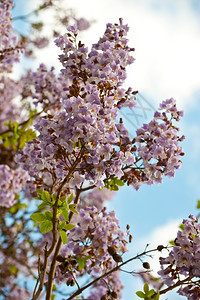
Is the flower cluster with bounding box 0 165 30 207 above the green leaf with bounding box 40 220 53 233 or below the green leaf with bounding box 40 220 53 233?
above

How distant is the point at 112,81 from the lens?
103 inches

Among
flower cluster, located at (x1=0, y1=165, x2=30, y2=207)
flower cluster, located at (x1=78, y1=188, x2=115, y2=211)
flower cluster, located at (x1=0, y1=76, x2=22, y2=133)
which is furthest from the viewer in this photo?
flower cluster, located at (x1=0, y1=76, x2=22, y2=133)

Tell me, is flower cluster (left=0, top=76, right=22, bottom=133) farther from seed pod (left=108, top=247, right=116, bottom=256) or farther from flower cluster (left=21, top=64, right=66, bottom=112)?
seed pod (left=108, top=247, right=116, bottom=256)

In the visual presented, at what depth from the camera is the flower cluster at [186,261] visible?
2.37 metres

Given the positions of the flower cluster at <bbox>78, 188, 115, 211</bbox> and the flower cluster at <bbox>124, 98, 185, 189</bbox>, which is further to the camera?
the flower cluster at <bbox>78, 188, 115, 211</bbox>

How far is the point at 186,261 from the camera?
7.83 ft

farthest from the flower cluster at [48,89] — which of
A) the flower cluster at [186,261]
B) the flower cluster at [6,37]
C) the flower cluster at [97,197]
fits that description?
the flower cluster at [97,197]

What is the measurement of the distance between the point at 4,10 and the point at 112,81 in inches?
107

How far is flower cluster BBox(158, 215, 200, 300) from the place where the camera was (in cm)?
237

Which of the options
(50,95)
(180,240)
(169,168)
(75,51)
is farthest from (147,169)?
(50,95)

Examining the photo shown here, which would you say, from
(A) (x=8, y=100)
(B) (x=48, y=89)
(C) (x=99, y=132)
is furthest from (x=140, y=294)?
(A) (x=8, y=100)

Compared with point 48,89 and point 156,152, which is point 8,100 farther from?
point 156,152

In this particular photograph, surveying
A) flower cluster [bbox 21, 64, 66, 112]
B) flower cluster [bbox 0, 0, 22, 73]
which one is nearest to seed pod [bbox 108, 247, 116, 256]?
flower cluster [bbox 21, 64, 66, 112]

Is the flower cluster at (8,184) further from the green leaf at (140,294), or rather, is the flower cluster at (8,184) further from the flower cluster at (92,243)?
the green leaf at (140,294)
